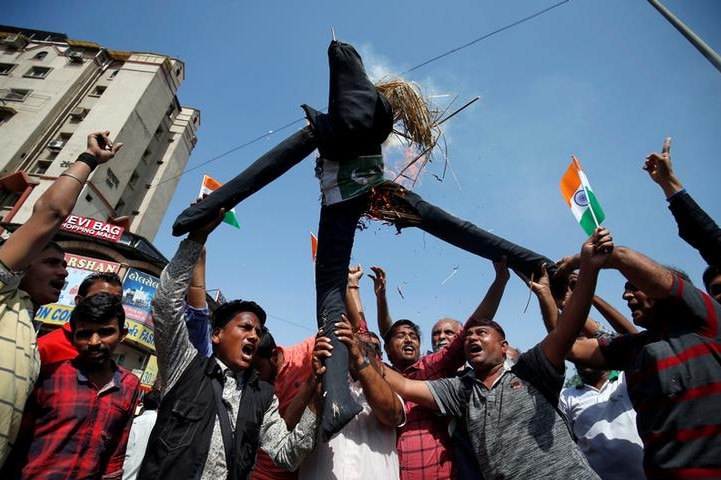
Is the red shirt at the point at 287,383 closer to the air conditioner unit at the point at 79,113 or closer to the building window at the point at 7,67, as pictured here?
the air conditioner unit at the point at 79,113

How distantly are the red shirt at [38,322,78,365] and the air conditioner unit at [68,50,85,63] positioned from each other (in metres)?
38.6

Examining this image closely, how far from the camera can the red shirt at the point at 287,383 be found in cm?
262

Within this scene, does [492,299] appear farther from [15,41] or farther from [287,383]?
[15,41]

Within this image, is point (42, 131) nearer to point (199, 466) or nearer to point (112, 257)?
point (112, 257)

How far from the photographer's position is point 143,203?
98.8ft

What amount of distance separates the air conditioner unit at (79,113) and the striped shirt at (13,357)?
33307mm

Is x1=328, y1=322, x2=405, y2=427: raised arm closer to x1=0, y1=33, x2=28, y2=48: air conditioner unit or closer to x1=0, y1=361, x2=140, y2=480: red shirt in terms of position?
x1=0, y1=361, x2=140, y2=480: red shirt

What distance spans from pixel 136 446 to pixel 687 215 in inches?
Answer: 215

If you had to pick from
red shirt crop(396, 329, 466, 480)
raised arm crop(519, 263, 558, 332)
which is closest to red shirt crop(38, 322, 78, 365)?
red shirt crop(396, 329, 466, 480)

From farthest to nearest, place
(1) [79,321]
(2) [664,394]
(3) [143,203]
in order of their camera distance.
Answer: (3) [143,203] < (1) [79,321] < (2) [664,394]

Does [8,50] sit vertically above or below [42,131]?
above

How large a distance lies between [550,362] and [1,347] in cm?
287

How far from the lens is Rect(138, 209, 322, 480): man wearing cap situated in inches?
76.4

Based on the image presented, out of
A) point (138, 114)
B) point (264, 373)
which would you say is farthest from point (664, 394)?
point (138, 114)
